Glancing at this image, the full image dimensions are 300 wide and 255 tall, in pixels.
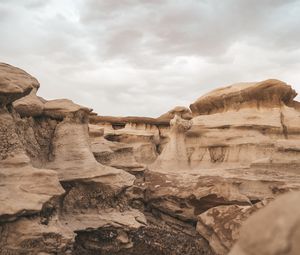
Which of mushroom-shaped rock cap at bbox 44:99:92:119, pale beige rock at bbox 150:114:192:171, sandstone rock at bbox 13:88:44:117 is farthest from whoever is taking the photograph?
pale beige rock at bbox 150:114:192:171

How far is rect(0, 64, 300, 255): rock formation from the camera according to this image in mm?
6117

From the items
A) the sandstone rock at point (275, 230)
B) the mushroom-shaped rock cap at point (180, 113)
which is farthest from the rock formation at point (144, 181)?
the mushroom-shaped rock cap at point (180, 113)

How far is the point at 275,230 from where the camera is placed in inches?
72.3

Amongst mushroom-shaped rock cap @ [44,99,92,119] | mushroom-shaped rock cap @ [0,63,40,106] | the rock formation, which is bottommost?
the rock formation

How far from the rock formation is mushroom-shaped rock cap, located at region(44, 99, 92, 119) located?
2 centimetres

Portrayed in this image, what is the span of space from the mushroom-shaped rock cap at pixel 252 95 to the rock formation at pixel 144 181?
4 cm

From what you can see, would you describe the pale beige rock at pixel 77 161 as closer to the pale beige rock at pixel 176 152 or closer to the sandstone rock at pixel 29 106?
the sandstone rock at pixel 29 106

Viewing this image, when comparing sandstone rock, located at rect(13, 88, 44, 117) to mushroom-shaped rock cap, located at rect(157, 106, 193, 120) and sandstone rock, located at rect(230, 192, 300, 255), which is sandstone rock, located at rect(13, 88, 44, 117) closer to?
sandstone rock, located at rect(230, 192, 300, 255)

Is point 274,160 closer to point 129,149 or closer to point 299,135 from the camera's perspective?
point 299,135

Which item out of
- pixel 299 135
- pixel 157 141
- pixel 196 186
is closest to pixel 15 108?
pixel 196 186

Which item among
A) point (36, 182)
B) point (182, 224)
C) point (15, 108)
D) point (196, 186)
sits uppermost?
point (15, 108)

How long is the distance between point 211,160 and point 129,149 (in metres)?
4.55

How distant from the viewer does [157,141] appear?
22172 mm

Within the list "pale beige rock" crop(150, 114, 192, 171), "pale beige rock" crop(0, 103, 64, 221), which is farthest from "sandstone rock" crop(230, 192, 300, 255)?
"pale beige rock" crop(150, 114, 192, 171)
